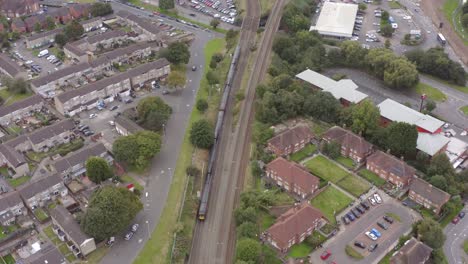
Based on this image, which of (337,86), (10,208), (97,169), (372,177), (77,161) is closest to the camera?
(10,208)

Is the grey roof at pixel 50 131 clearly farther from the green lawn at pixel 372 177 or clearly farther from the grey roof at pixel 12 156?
the green lawn at pixel 372 177

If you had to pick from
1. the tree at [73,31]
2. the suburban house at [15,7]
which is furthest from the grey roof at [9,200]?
the suburban house at [15,7]

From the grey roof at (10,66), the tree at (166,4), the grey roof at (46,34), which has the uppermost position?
the tree at (166,4)

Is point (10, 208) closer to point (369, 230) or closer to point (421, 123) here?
point (369, 230)

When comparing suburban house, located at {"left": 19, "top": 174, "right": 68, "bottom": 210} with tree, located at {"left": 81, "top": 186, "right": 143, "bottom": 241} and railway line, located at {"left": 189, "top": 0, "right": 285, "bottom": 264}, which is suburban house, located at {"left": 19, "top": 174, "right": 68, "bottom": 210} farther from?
railway line, located at {"left": 189, "top": 0, "right": 285, "bottom": 264}

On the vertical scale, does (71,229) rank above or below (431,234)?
below

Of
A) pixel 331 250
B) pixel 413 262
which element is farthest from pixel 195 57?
pixel 413 262

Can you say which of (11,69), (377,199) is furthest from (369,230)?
(11,69)
